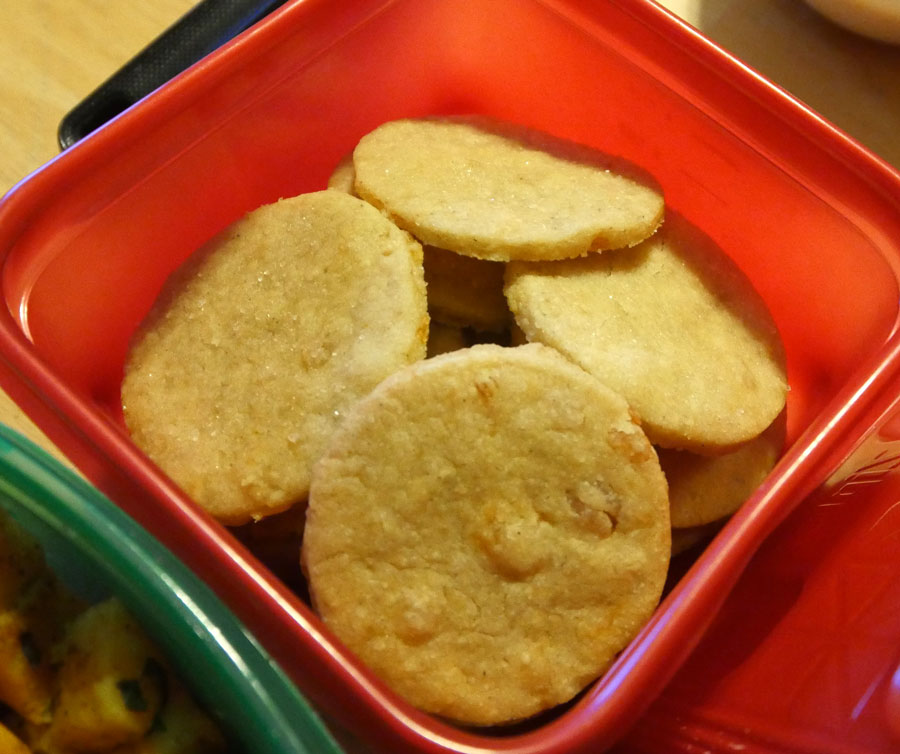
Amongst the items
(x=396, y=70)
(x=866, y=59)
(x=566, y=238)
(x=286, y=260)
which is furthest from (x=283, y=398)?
(x=866, y=59)

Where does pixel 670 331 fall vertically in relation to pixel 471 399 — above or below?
below

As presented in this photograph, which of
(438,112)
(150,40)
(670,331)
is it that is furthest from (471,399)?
(150,40)

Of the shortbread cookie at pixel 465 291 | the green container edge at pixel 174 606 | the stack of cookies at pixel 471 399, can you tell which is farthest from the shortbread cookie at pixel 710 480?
the green container edge at pixel 174 606

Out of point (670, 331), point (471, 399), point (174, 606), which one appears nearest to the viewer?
point (174, 606)

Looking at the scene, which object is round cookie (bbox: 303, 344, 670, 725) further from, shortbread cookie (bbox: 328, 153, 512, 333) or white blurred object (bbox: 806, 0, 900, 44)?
white blurred object (bbox: 806, 0, 900, 44)

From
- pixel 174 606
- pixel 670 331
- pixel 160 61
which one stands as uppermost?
pixel 160 61

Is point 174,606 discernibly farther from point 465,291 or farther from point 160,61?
point 160,61
